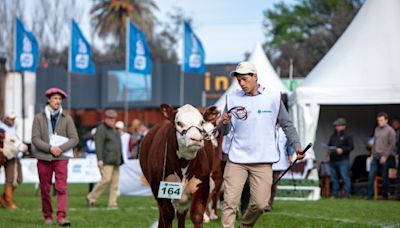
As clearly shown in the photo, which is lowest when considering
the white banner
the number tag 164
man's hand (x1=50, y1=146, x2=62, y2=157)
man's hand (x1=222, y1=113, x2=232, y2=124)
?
the white banner

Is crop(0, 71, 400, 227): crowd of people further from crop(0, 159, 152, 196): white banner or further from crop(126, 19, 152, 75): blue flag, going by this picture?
crop(126, 19, 152, 75): blue flag

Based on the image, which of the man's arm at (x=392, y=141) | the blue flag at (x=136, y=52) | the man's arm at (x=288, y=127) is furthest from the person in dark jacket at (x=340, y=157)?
the blue flag at (x=136, y=52)

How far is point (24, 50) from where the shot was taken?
104 feet

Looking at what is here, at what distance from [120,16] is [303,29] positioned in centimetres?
1523

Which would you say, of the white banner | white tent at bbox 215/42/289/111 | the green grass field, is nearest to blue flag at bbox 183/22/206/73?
white tent at bbox 215/42/289/111

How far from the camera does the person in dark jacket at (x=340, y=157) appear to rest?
66.5 feet

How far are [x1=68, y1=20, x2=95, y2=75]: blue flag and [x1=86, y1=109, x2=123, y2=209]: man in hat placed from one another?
15.5m

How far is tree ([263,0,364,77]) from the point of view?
57594mm

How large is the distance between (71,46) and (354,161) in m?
14.3

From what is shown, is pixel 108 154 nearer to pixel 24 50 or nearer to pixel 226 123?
pixel 226 123

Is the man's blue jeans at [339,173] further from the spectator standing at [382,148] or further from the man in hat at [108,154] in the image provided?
the man in hat at [108,154]

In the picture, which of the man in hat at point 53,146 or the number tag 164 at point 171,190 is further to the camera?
the man in hat at point 53,146

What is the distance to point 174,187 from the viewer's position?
379 inches

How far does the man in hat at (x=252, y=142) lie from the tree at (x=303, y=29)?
4730 centimetres
